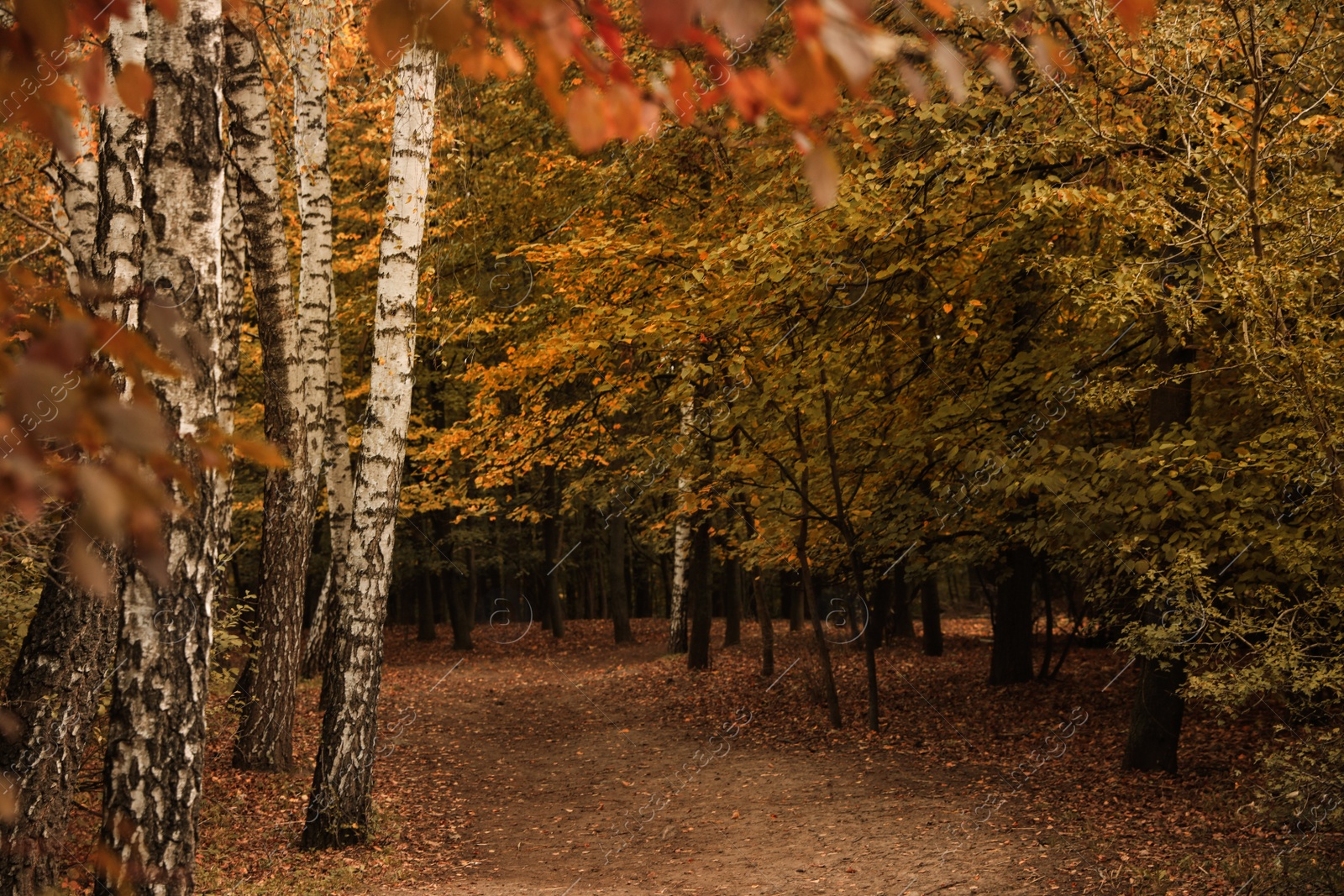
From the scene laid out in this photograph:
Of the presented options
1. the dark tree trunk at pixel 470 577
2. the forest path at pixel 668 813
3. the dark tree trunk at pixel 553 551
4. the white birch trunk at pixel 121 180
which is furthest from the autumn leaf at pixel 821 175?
the dark tree trunk at pixel 470 577

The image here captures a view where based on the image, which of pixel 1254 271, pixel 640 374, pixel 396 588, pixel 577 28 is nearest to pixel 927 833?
pixel 1254 271

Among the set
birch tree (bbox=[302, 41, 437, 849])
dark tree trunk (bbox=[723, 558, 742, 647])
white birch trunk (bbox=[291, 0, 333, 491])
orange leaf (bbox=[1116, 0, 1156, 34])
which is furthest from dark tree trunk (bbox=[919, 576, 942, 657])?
orange leaf (bbox=[1116, 0, 1156, 34])

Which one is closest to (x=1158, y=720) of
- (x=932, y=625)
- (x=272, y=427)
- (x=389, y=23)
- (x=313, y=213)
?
(x=272, y=427)

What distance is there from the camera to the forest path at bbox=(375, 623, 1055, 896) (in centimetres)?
734

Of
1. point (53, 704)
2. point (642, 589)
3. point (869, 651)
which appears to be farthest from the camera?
point (642, 589)

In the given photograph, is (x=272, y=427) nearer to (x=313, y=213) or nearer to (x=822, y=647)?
(x=313, y=213)

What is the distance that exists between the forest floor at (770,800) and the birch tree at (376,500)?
52 centimetres

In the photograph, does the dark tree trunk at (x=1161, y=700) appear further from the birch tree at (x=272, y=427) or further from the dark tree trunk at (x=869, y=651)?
the birch tree at (x=272, y=427)

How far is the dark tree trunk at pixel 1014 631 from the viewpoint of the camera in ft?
46.4

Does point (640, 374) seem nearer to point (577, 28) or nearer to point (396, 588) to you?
point (577, 28)

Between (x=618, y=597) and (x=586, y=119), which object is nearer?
(x=586, y=119)

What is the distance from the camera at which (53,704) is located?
5.77 metres

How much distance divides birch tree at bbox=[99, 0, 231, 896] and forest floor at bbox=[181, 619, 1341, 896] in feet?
10.9

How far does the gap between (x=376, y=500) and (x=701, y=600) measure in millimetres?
9751
